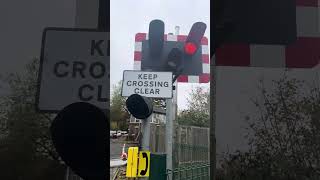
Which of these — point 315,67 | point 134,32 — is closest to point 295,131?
point 315,67

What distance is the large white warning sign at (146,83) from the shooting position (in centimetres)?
98

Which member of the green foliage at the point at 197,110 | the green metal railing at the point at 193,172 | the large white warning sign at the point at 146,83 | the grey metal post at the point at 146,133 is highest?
the large white warning sign at the point at 146,83

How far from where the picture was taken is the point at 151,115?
39.1 inches

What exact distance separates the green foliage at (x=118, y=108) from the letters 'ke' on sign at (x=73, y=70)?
0.6 inches

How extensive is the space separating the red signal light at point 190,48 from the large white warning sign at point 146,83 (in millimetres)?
67

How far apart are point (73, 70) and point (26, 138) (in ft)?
0.63

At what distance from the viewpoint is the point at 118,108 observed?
3.30 feet

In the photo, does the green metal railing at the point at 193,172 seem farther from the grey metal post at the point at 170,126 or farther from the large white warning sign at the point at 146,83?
the large white warning sign at the point at 146,83

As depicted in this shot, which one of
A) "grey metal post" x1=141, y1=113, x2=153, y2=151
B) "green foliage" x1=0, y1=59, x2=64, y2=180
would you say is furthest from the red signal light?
"green foliage" x1=0, y1=59, x2=64, y2=180

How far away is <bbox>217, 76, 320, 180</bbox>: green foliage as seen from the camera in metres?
1.00

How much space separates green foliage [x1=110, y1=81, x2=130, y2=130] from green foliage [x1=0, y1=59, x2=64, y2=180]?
0.15 metres

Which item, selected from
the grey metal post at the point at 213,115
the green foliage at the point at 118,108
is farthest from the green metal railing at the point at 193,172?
the green foliage at the point at 118,108

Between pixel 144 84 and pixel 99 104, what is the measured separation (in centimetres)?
12

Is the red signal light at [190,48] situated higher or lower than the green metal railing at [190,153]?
higher
